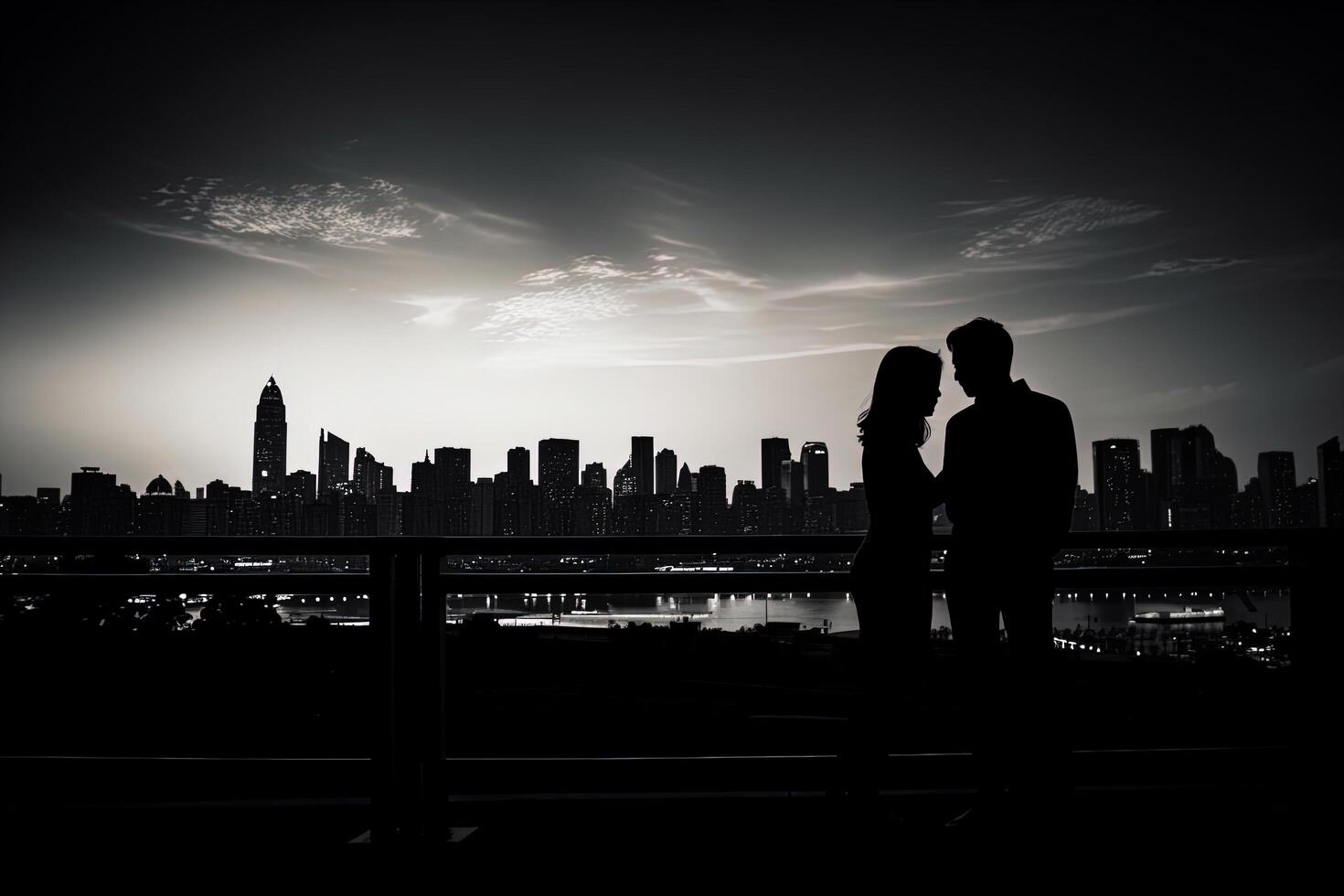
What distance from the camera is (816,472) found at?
5.56 meters

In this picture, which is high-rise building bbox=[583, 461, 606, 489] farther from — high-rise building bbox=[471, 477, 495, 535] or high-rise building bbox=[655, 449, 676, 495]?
high-rise building bbox=[471, 477, 495, 535]

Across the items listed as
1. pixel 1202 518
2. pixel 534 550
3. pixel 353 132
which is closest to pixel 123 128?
pixel 353 132

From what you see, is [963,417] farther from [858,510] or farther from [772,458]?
[772,458]

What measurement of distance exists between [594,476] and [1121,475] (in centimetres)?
1323

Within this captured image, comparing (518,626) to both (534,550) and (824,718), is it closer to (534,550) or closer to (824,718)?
(534,550)

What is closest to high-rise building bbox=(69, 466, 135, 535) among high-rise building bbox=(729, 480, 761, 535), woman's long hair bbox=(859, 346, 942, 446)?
high-rise building bbox=(729, 480, 761, 535)

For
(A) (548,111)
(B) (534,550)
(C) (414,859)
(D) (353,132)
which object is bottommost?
(C) (414,859)

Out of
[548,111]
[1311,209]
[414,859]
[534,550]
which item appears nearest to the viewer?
[414,859]

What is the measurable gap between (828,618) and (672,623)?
0.52 metres

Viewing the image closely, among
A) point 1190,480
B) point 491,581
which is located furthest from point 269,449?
point 491,581

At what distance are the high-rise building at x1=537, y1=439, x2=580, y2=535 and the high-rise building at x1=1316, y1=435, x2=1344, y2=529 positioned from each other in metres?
12.1

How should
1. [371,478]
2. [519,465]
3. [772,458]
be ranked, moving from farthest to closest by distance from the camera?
[371,478]
[519,465]
[772,458]

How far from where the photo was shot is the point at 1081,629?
2.74 m

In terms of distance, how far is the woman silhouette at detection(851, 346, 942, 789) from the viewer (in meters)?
2.44
